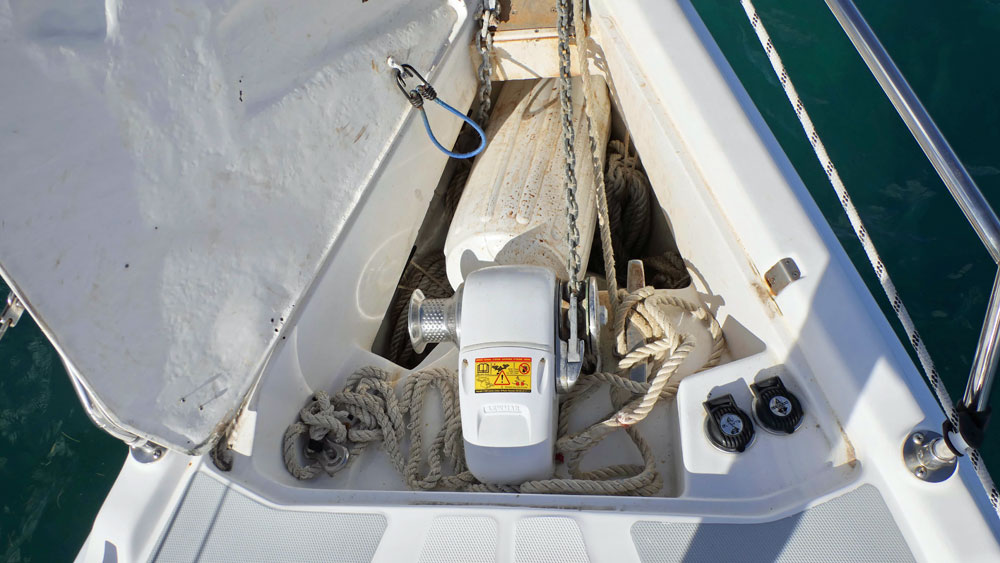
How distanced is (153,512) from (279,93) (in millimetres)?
926

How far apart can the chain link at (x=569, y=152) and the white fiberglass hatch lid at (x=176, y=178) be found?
1.67 ft

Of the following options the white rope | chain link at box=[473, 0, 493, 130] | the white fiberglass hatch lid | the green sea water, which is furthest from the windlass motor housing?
the green sea water

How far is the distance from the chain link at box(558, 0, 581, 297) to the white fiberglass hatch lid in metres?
0.51

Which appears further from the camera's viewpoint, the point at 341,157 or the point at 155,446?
the point at 341,157

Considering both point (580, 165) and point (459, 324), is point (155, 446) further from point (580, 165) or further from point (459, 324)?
point (580, 165)

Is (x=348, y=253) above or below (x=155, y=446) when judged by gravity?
above

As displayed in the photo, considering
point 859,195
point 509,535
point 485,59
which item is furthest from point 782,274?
point 859,195

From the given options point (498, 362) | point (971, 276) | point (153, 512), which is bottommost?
point (971, 276)

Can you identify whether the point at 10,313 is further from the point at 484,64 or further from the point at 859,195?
the point at 859,195

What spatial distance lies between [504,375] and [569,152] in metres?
0.59

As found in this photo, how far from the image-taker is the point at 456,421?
1570 mm

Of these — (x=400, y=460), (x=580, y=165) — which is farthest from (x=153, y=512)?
(x=580, y=165)

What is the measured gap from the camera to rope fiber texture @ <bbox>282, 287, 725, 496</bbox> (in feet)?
4.75

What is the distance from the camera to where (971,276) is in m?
2.53
